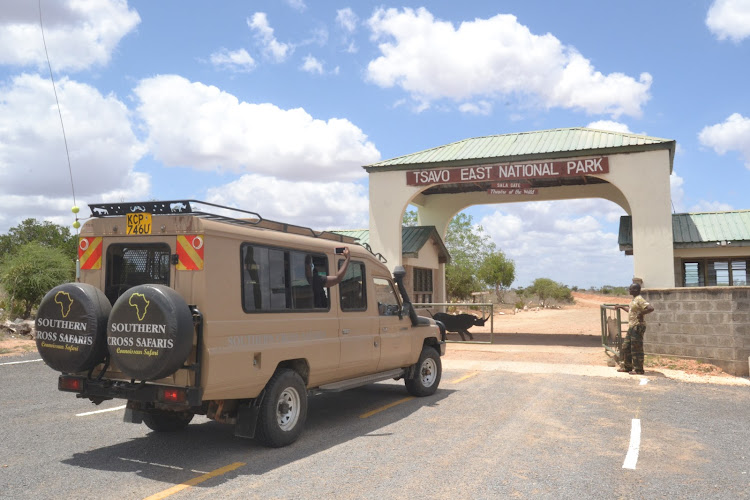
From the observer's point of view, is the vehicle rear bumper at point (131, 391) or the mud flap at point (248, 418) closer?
the vehicle rear bumper at point (131, 391)

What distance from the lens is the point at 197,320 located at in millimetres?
5777

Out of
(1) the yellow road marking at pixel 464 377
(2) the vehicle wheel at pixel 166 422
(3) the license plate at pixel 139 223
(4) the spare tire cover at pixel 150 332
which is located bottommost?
(1) the yellow road marking at pixel 464 377

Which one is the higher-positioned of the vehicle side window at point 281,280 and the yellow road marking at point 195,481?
the vehicle side window at point 281,280

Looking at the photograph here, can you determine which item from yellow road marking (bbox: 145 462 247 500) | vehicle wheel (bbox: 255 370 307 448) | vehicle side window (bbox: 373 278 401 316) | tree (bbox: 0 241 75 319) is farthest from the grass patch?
tree (bbox: 0 241 75 319)

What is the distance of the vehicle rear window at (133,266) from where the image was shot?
6281 mm

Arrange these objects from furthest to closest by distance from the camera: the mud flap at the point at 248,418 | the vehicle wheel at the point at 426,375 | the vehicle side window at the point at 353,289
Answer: the vehicle wheel at the point at 426,375
the vehicle side window at the point at 353,289
the mud flap at the point at 248,418

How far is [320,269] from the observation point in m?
7.66

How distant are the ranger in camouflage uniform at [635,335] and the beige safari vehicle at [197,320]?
7.21m

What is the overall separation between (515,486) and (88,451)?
14.7ft

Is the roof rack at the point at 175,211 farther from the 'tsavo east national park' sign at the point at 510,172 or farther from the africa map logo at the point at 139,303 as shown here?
the 'tsavo east national park' sign at the point at 510,172

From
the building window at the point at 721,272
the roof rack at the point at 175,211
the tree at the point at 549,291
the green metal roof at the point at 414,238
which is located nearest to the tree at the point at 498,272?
the tree at the point at 549,291

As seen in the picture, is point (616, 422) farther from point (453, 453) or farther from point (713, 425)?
point (453, 453)

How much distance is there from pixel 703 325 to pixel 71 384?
12.2m

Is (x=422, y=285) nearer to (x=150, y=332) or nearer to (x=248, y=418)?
(x=248, y=418)
